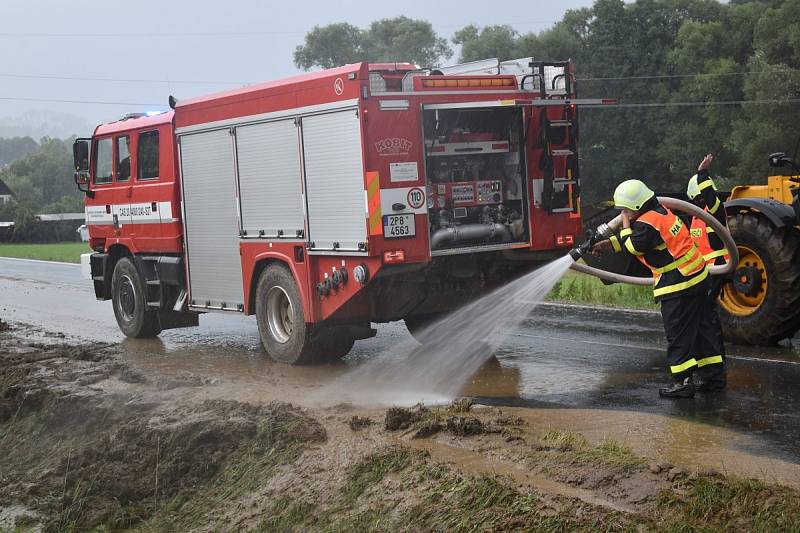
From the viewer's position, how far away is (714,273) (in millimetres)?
9484

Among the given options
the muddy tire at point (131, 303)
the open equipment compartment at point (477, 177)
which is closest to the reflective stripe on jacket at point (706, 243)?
the open equipment compartment at point (477, 177)

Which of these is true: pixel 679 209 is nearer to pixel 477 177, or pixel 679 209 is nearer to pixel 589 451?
pixel 477 177

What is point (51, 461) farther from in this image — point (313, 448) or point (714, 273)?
point (714, 273)

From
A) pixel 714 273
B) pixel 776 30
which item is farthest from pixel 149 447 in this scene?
pixel 776 30

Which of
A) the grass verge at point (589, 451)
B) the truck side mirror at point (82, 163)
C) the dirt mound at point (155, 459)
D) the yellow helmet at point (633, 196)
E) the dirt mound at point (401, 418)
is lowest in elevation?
the dirt mound at point (155, 459)

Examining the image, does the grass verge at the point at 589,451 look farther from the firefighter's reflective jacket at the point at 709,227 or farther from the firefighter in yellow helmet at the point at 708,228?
the firefighter's reflective jacket at the point at 709,227

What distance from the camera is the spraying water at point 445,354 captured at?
353 inches

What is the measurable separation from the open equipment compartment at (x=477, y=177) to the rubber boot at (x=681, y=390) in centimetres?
260

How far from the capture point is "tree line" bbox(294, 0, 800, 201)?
41.7 meters

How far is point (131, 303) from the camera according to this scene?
13430mm

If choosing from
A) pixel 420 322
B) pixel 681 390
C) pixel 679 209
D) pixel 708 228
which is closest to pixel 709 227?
pixel 708 228

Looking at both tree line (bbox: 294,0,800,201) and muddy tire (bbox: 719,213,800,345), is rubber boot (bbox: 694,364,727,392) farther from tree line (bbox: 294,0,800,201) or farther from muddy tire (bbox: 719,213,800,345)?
tree line (bbox: 294,0,800,201)

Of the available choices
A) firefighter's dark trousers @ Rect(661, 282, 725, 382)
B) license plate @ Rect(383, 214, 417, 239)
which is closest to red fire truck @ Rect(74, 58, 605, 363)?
license plate @ Rect(383, 214, 417, 239)

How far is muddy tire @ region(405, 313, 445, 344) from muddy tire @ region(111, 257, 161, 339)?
3.61m
